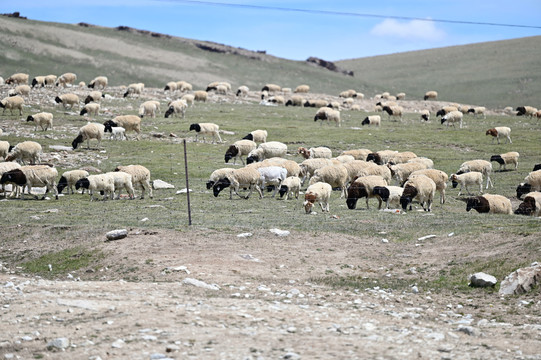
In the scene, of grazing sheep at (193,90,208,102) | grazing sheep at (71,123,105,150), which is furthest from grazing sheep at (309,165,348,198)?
grazing sheep at (193,90,208,102)

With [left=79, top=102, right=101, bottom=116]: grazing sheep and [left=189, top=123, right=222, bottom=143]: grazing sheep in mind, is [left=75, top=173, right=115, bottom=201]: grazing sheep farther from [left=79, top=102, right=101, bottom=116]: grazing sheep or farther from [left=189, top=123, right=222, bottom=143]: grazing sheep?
[left=79, top=102, right=101, bottom=116]: grazing sheep

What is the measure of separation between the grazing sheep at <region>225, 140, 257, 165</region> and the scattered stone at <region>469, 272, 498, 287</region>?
2121 cm

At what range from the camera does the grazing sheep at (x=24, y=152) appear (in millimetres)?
30422

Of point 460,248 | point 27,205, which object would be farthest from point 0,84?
point 460,248

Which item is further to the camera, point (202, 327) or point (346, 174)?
point (346, 174)

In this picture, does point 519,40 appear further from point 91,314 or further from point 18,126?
point 91,314

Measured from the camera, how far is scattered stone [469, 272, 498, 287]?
1370 cm

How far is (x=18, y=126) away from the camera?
40.8m

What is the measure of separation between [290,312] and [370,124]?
142 ft

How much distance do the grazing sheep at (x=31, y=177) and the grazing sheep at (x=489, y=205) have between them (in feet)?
50.1

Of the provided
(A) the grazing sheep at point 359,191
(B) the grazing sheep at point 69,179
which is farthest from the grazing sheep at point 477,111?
(B) the grazing sheep at point 69,179

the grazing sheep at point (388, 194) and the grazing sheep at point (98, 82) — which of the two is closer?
the grazing sheep at point (388, 194)

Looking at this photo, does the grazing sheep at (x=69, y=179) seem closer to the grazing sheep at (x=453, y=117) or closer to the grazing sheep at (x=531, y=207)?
the grazing sheep at (x=531, y=207)

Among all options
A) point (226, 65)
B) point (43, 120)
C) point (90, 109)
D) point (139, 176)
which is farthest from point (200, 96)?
point (226, 65)
